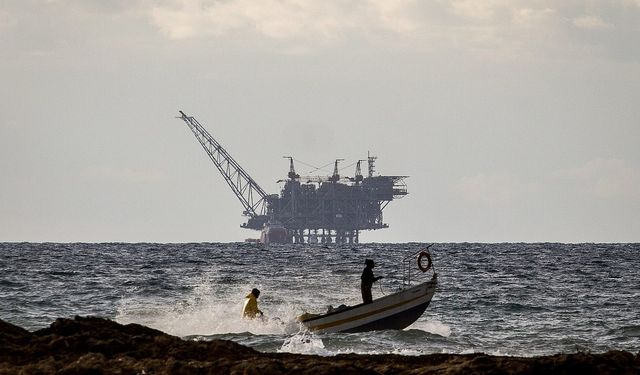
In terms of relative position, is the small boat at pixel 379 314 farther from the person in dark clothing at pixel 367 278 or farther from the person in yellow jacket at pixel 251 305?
the person in yellow jacket at pixel 251 305

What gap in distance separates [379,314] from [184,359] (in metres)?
11.0

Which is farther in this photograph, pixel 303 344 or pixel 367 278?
pixel 367 278

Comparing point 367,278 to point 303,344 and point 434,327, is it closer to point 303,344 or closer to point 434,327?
point 303,344

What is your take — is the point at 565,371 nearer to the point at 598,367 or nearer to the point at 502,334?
the point at 598,367

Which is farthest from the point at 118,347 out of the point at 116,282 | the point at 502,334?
the point at 116,282

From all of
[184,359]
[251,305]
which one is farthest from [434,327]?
[184,359]

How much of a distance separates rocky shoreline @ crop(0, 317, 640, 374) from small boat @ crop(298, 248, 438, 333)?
7.95 meters

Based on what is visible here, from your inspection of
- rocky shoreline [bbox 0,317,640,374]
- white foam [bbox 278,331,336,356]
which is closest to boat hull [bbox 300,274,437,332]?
white foam [bbox 278,331,336,356]

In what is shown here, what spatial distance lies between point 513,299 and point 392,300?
1427 centimetres

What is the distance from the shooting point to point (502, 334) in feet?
84.3

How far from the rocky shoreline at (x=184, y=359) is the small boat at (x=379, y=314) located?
26.1 feet

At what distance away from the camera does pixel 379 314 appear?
23375 millimetres

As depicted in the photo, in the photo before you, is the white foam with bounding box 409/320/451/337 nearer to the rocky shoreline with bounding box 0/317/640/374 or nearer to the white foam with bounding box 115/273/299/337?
the white foam with bounding box 115/273/299/337

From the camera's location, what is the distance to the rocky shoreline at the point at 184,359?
452 inches
